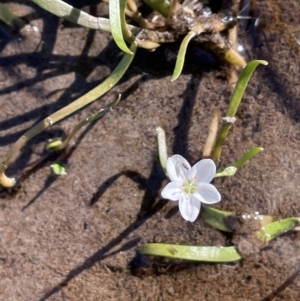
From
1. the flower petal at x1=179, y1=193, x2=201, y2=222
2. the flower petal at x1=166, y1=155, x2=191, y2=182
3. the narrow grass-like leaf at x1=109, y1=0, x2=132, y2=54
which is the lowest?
the flower petal at x1=179, y1=193, x2=201, y2=222

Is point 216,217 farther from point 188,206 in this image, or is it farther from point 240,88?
point 240,88

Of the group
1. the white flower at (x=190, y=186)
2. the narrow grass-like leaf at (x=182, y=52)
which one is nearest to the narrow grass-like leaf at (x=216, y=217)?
the white flower at (x=190, y=186)

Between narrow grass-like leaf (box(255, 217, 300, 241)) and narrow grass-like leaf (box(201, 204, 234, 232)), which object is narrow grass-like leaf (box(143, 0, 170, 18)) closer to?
narrow grass-like leaf (box(201, 204, 234, 232))

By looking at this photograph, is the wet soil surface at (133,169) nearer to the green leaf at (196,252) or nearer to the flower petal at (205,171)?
the green leaf at (196,252)

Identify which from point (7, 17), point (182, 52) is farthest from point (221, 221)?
point (7, 17)

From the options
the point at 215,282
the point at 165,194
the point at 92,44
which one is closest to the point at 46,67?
the point at 92,44

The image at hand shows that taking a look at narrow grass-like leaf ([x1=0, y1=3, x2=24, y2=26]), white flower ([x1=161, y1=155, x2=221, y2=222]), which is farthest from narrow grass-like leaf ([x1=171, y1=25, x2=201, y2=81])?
narrow grass-like leaf ([x1=0, y1=3, x2=24, y2=26])

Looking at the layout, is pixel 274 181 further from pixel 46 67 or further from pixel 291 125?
pixel 46 67
